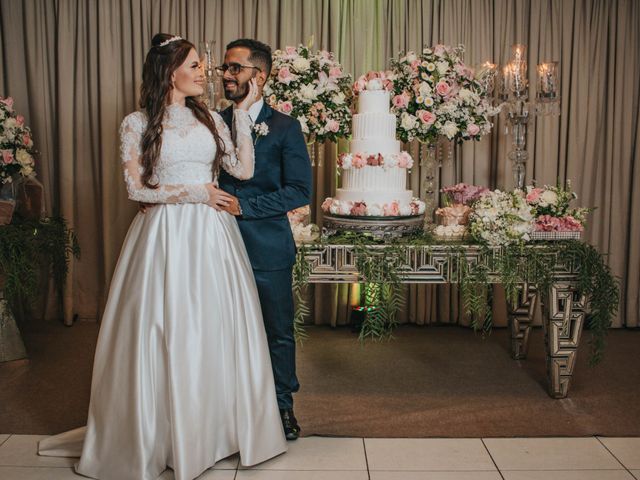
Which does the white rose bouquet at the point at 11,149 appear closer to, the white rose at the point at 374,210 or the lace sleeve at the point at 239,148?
the lace sleeve at the point at 239,148

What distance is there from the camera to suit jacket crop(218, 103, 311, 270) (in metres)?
3.27

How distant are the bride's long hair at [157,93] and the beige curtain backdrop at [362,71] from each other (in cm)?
265

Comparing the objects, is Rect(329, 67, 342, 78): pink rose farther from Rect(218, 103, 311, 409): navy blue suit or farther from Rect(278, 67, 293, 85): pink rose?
Rect(218, 103, 311, 409): navy blue suit

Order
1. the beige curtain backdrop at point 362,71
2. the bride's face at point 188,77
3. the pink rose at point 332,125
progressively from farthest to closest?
1. the beige curtain backdrop at point 362,71
2. the pink rose at point 332,125
3. the bride's face at point 188,77

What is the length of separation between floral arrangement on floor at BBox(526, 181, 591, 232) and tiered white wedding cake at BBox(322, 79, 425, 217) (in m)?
0.68

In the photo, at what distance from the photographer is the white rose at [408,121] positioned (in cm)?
441

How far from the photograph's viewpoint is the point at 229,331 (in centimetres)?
306

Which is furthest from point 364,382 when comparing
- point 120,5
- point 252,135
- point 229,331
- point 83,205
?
point 120,5

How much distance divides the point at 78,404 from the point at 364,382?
1.68 metres

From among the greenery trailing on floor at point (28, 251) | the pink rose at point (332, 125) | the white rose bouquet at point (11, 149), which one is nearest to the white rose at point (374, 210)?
the pink rose at point (332, 125)

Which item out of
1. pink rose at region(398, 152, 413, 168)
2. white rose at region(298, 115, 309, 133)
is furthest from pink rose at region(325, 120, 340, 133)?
pink rose at region(398, 152, 413, 168)

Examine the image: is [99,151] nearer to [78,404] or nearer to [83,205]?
[83,205]

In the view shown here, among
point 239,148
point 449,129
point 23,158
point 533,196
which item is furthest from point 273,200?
point 23,158

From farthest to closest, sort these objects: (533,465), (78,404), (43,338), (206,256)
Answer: (43,338), (78,404), (533,465), (206,256)
